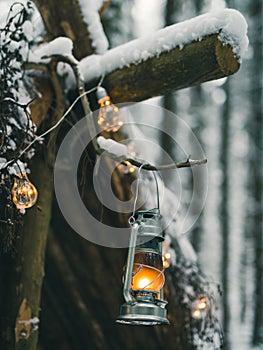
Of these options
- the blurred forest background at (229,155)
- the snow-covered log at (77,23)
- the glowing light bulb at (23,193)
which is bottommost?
the glowing light bulb at (23,193)

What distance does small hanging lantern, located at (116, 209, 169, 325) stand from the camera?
2.30 metres

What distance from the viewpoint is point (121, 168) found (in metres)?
4.20

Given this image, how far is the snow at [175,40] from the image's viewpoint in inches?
126

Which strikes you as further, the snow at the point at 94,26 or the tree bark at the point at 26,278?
the snow at the point at 94,26

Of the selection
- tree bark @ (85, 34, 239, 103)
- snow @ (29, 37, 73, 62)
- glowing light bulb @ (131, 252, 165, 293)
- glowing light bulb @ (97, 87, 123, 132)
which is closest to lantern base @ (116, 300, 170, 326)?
glowing light bulb @ (131, 252, 165, 293)

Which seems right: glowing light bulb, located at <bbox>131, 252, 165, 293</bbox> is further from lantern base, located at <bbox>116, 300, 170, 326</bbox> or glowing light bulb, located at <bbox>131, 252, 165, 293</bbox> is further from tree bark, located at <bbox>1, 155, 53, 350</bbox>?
tree bark, located at <bbox>1, 155, 53, 350</bbox>

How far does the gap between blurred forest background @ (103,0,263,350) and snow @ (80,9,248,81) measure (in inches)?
241

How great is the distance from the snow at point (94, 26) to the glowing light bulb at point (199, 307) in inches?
81.9

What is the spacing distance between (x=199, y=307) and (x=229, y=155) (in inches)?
355

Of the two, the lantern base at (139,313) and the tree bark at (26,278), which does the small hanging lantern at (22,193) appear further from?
the lantern base at (139,313)

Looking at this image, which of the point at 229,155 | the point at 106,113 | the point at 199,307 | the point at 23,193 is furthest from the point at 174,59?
the point at 229,155

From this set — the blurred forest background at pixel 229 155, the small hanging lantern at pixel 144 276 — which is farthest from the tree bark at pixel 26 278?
the blurred forest background at pixel 229 155

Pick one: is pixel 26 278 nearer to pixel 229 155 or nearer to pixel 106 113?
pixel 106 113

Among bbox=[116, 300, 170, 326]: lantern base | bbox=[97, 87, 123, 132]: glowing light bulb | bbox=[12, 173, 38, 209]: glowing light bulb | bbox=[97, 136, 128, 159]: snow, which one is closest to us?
bbox=[116, 300, 170, 326]: lantern base
